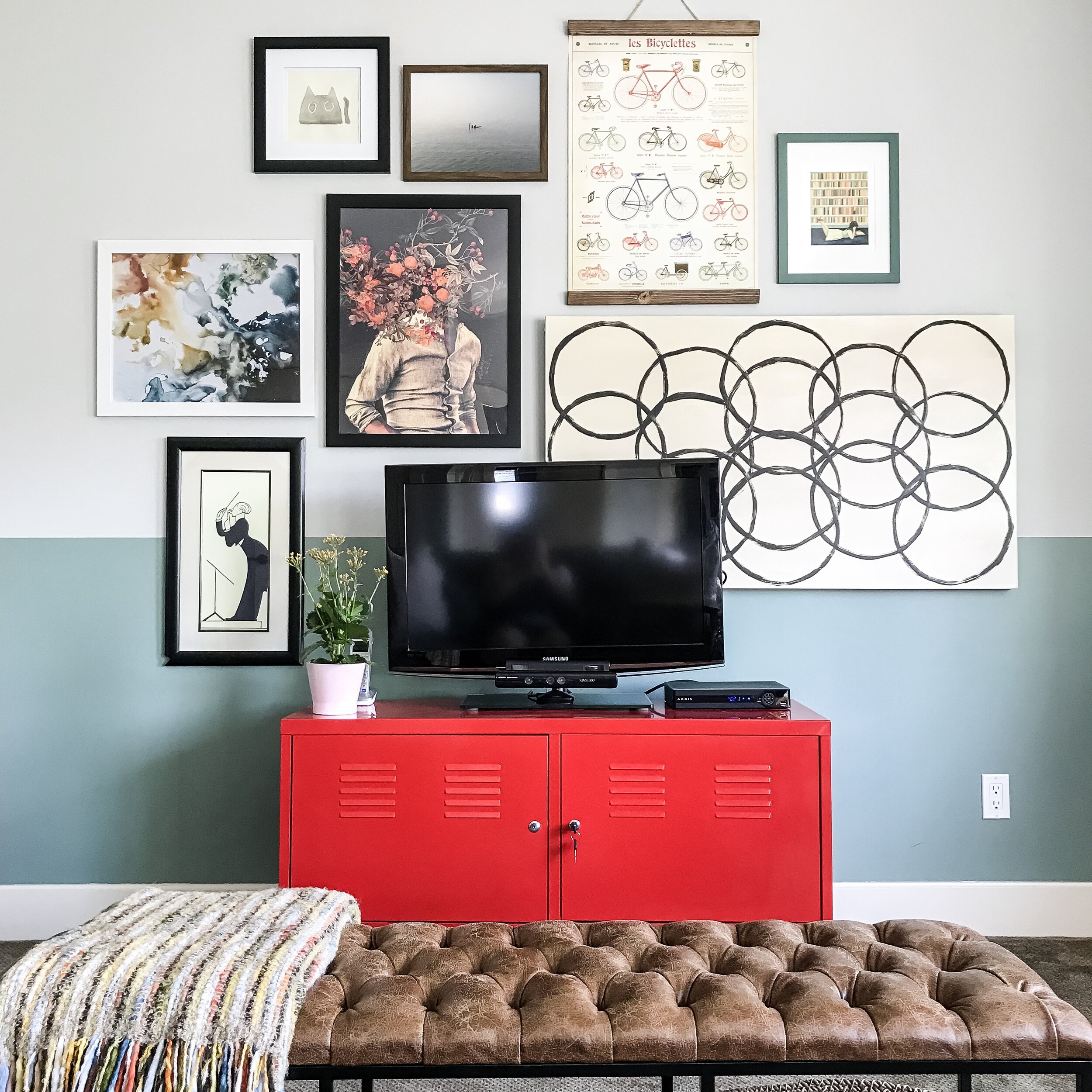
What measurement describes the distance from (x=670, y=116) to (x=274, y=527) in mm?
1614

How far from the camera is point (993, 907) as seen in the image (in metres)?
2.39

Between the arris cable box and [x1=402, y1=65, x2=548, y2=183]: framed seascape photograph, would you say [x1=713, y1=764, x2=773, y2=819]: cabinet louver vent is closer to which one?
the arris cable box

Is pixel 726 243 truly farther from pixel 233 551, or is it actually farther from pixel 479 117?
pixel 233 551

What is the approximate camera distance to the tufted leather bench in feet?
3.65

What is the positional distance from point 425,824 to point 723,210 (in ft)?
6.01

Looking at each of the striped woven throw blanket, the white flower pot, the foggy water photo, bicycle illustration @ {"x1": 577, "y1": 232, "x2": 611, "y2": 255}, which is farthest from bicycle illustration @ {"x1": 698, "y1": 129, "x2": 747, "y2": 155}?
the striped woven throw blanket

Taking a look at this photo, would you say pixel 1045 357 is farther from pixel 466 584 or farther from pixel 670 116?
pixel 466 584

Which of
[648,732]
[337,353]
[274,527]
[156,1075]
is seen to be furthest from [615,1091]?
[337,353]

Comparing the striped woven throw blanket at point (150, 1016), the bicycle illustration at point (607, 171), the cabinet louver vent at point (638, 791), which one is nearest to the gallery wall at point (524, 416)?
the bicycle illustration at point (607, 171)

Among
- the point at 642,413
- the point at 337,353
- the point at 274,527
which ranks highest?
the point at 337,353

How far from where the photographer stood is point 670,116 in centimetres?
245

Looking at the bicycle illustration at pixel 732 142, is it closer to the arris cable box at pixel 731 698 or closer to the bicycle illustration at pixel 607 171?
the bicycle illustration at pixel 607 171

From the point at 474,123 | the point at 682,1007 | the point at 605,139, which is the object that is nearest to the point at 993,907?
the point at 682,1007

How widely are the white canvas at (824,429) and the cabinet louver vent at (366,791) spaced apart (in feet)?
3.16
